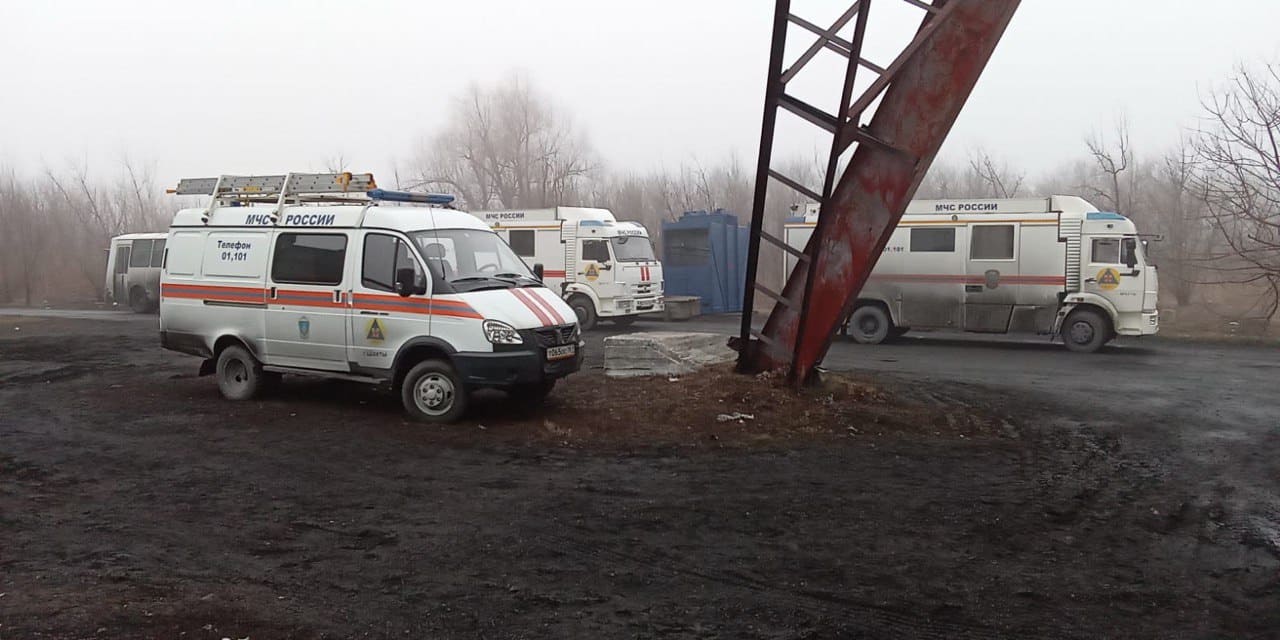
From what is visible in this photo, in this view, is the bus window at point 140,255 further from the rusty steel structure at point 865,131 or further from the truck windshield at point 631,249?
the rusty steel structure at point 865,131

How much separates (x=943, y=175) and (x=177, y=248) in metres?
37.7

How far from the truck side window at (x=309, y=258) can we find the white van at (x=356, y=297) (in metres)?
0.02

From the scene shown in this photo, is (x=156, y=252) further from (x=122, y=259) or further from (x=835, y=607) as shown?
(x=835, y=607)

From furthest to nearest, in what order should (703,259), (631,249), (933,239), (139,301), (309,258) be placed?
(139,301) < (703,259) < (631,249) < (933,239) < (309,258)

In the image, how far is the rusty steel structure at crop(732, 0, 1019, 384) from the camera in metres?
9.01

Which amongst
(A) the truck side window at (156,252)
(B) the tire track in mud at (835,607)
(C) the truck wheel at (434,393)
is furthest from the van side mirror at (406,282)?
(A) the truck side window at (156,252)

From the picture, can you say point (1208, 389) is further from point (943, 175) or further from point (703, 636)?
point (943, 175)

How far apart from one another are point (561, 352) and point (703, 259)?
17.4 m

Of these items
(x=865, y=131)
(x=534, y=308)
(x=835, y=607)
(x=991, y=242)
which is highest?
(x=865, y=131)

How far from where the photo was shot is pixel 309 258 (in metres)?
10.0

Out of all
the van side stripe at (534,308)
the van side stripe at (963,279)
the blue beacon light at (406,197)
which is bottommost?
the van side stripe at (534,308)

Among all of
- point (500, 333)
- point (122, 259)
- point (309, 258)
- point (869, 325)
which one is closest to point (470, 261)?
point (500, 333)

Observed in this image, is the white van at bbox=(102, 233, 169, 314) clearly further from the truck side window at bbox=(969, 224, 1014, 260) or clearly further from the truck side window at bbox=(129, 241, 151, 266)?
the truck side window at bbox=(969, 224, 1014, 260)

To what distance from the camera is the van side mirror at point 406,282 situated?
9148 mm
